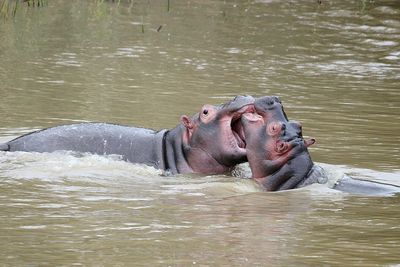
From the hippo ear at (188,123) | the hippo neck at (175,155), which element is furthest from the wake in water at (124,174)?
the hippo ear at (188,123)

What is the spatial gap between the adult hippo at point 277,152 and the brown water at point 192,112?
153 mm

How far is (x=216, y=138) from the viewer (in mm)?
7945

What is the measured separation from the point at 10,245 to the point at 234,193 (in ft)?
Result: 7.30

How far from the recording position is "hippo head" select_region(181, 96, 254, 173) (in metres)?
7.85

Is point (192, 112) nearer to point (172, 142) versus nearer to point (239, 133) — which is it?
point (172, 142)

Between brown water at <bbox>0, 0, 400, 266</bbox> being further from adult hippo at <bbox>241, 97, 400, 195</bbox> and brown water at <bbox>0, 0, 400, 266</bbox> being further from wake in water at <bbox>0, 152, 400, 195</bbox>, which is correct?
adult hippo at <bbox>241, 97, 400, 195</bbox>

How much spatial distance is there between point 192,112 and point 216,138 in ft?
9.44

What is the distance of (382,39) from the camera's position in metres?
16.4

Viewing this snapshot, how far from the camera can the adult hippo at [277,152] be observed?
7.50 meters

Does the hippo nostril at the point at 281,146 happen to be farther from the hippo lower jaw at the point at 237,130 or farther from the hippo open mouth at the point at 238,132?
the hippo open mouth at the point at 238,132

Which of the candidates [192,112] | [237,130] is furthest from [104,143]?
[192,112]

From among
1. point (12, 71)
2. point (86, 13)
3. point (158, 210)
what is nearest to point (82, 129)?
point (158, 210)

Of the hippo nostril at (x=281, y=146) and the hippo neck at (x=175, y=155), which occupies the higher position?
the hippo nostril at (x=281, y=146)

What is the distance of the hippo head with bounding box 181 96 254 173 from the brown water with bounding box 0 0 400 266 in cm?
18
